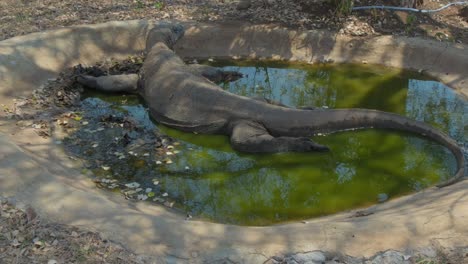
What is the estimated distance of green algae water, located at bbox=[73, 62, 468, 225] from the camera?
5.26 meters

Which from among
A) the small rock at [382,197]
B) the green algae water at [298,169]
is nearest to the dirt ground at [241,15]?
the green algae water at [298,169]

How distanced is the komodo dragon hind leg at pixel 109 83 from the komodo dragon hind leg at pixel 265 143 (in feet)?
8.25

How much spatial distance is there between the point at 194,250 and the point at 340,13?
7.17m

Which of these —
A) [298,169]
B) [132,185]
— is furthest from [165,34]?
[298,169]

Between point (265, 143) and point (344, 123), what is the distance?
45.7 inches

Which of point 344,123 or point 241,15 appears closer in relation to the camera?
point 344,123

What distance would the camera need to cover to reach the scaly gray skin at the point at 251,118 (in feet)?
20.2

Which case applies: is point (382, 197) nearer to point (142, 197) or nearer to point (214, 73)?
point (142, 197)

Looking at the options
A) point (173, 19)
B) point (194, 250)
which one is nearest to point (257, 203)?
point (194, 250)

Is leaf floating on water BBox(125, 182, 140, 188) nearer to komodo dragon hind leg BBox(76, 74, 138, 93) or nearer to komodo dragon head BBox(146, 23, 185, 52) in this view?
komodo dragon hind leg BBox(76, 74, 138, 93)

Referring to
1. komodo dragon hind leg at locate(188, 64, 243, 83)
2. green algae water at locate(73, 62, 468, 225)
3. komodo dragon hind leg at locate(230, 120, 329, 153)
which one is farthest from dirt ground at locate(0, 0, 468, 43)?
komodo dragon hind leg at locate(230, 120, 329, 153)

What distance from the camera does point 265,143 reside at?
6.12 metres

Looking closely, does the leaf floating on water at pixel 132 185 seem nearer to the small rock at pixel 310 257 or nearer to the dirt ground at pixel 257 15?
the small rock at pixel 310 257

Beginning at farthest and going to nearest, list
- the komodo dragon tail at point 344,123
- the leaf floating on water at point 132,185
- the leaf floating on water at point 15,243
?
the komodo dragon tail at point 344,123
the leaf floating on water at point 132,185
the leaf floating on water at point 15,243
